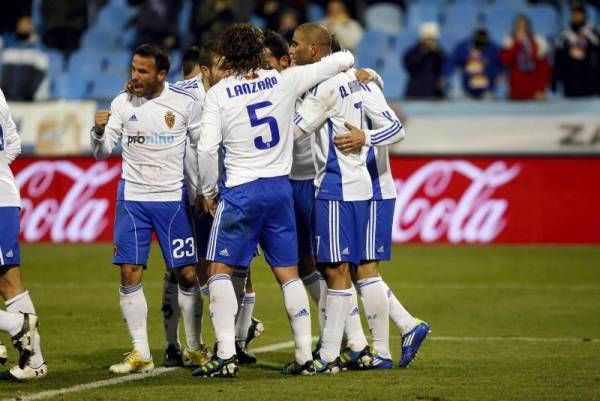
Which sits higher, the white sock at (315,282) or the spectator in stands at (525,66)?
the spectator in stands at (525,66)

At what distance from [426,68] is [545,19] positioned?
321cm

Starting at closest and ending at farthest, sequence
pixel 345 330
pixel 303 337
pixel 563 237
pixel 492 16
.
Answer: pixel 303 337 → pixel 345 330 → pixel 563 237 → pixel 492 16

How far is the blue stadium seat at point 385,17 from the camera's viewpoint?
23.9 metres

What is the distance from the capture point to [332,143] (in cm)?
899

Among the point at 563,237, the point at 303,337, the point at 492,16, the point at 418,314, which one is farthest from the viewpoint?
the point at 492,16

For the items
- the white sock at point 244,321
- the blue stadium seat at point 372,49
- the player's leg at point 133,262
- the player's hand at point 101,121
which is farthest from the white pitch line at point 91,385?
the blue stadium seat at point 372,49

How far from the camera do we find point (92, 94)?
75.7ft

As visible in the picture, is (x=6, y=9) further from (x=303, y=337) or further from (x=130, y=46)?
(x=303, y=337)

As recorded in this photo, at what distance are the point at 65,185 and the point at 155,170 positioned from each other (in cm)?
1037

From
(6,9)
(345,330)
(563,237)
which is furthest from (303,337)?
(6,9)

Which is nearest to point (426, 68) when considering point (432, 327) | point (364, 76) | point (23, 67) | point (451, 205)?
point (451, 205)

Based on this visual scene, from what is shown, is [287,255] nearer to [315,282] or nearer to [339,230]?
[339,230]

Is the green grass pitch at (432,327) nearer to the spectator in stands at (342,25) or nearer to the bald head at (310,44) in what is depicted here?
the bald head at (310,44)

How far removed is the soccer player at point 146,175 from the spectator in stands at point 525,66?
1181 cm
